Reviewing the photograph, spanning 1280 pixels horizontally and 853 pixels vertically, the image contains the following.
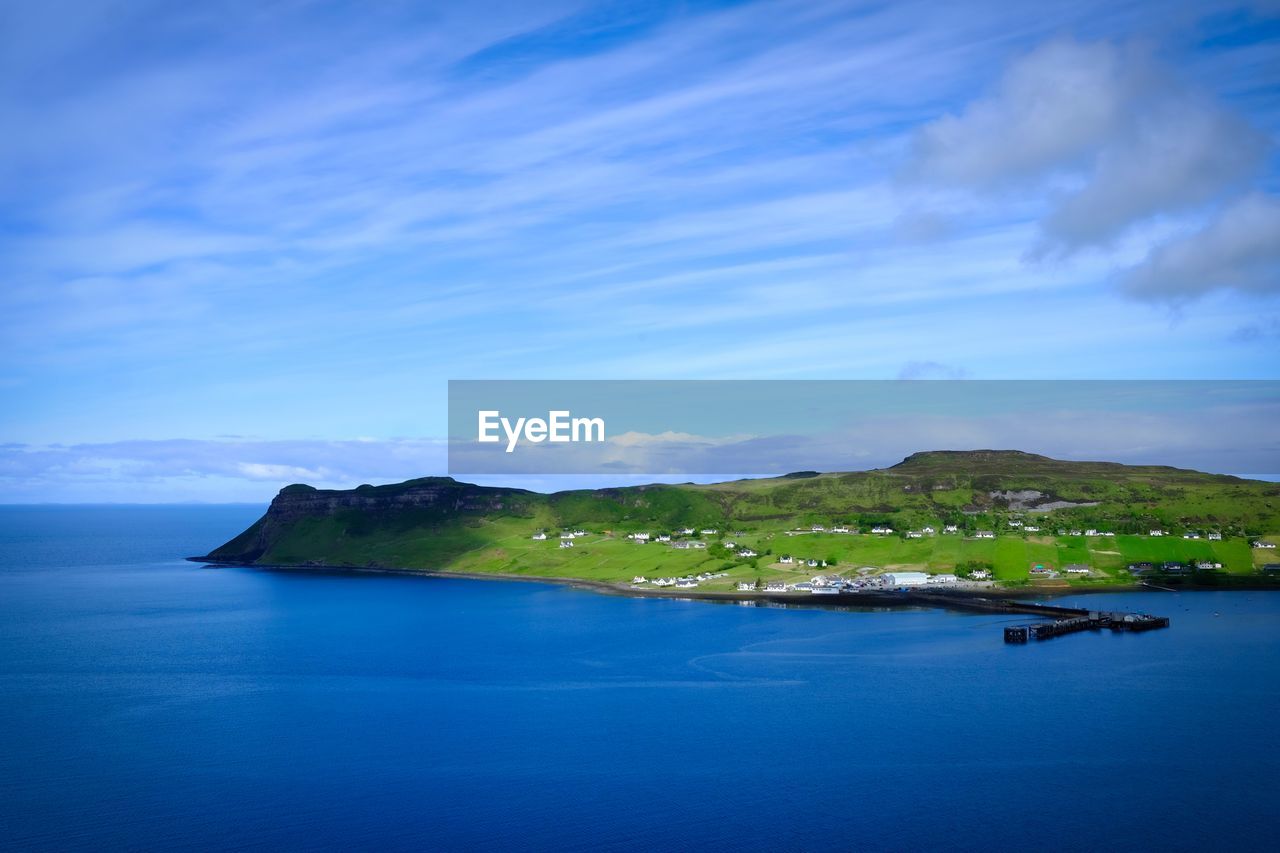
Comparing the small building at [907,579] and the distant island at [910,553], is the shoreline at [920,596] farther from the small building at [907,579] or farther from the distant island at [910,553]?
the small building at [907,579]

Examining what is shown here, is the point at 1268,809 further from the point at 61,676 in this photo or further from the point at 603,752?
the point at 61,676

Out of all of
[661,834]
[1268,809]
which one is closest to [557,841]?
[661,834]

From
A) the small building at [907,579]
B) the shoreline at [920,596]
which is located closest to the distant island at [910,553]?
the small building at [907,579]

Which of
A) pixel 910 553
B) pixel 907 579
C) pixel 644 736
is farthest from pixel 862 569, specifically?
pixel 644 736

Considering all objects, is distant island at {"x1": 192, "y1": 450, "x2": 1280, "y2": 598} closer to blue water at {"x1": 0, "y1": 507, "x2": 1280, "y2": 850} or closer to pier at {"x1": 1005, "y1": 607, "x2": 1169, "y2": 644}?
pier at {"x1": 1005, "y1": 607, "x2": 1169, "y2": 644}

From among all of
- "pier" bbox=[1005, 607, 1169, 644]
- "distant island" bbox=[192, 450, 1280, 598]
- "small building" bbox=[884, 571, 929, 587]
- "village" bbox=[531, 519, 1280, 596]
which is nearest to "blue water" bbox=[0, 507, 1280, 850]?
"pier" bbox=[1005, 607, 1169, 644]
